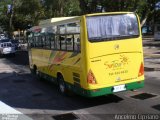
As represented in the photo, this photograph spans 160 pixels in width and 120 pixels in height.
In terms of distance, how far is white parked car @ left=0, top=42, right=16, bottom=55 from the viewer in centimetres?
3650

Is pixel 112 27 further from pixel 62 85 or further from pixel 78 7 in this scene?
pixel 78 7

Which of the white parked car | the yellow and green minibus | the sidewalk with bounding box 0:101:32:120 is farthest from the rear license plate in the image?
the white parked car

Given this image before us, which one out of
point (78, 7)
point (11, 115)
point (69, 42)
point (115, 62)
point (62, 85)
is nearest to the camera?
point (11, 115)

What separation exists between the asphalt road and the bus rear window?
2143 mm

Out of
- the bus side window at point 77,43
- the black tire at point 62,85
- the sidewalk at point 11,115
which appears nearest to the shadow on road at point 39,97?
the black tire at point 62,85

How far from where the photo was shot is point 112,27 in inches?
446

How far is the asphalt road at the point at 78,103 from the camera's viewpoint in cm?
1046

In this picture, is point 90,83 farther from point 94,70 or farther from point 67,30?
point 67,30

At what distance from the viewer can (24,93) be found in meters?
15.0

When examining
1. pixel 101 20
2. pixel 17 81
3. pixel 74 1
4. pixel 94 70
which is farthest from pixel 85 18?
pixel 74 1

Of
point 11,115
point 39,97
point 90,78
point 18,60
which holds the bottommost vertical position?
point 18,60

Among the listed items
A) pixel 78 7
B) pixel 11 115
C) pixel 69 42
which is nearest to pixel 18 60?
pixel 78 7

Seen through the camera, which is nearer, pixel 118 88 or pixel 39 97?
pixel 118 88

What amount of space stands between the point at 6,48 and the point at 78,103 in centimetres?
2592
